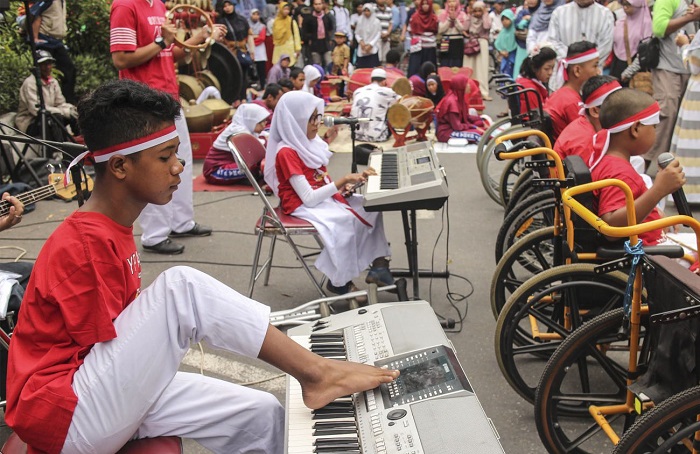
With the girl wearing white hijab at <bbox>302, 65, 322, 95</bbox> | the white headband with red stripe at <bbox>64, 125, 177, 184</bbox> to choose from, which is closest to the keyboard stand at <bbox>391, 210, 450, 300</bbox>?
the white headband with red stripe at <bbox>64, 125, 177, 184</bbox>

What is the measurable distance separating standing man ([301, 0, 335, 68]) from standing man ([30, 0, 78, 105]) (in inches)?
246

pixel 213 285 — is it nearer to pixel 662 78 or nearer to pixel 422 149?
pixel 422 149

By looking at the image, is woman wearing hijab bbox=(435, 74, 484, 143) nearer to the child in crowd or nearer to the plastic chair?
the child in crowd

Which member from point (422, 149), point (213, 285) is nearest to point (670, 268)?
point (213, 285)

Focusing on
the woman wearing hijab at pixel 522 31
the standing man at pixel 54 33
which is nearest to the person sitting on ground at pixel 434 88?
the woman wearing hijab at pixel 522 31

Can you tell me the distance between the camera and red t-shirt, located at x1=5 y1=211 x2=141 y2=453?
1.84 m

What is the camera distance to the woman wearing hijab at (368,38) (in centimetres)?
1375

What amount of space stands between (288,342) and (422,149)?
2491mm

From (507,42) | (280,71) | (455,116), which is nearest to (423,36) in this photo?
(507,42)

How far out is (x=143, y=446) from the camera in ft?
6.70

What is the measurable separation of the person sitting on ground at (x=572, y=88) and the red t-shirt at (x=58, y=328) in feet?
12.5

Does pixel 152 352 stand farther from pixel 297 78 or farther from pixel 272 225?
pixel 297 78

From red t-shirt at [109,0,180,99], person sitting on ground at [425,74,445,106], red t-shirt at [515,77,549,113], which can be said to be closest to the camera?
red t-shirt at [109,0,180,99]

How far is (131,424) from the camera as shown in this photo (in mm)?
1908
